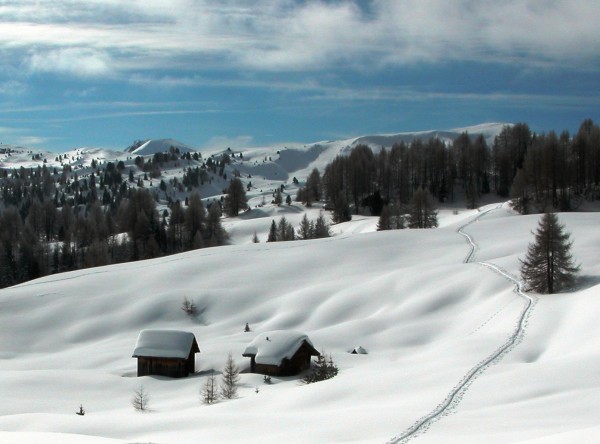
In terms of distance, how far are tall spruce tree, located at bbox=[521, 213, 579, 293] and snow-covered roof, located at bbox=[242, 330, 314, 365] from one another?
60.5ft

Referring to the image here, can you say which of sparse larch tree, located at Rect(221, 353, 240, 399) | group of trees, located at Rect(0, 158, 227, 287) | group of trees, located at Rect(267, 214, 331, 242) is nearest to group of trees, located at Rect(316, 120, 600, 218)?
group of trees, located at Rect(267, 214, 331, 242)

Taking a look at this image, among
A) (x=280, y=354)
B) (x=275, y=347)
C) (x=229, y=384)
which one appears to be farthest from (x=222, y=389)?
(x=275, y=347)

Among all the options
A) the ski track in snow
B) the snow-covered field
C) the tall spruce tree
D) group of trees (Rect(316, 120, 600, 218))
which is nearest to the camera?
the ski track in snow

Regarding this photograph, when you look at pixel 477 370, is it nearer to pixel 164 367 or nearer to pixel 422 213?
pixel 164 367

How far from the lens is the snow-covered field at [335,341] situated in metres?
17.7

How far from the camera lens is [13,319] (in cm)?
5094

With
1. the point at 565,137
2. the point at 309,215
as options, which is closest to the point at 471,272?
the point at 309,215

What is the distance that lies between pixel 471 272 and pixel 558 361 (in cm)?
2633

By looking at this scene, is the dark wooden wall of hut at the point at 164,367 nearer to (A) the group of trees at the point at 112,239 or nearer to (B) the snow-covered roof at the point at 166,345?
(B) the snow-covered roof at the point at 166,345

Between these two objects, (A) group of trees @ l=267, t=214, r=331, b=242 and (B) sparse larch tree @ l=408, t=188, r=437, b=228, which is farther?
(A) group of trees @ l=267, t=214, r=331, b=242

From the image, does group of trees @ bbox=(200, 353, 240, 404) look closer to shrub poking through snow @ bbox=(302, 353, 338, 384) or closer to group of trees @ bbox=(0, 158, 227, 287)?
shrub poking through snow @ bbox=(302, 353, 338, 384)

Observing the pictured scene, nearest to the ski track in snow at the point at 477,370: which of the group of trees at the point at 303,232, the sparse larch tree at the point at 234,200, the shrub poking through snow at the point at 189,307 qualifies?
the shrub poking through snow at the point at 189,307

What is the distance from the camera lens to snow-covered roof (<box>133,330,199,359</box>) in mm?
37469

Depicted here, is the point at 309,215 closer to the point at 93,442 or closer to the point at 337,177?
the point at 337,177
